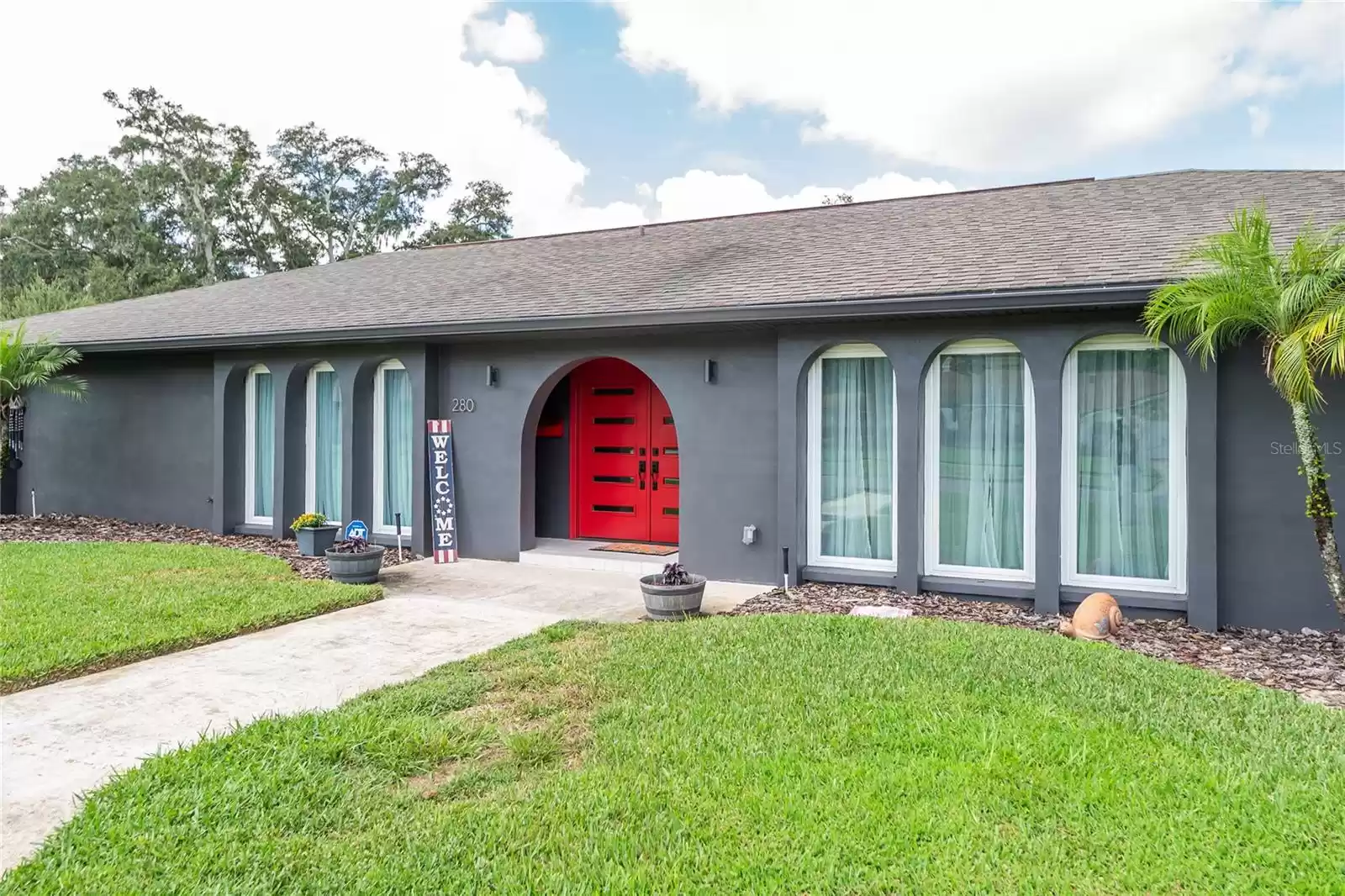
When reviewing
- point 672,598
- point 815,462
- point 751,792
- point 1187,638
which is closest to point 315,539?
point 672,598

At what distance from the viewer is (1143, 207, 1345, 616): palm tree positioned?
499 cm

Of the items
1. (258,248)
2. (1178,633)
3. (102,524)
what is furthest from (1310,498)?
(258,248)

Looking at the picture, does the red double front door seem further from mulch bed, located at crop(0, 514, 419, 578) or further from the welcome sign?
mulch bed, located at crop(0, 514, 419, 578)

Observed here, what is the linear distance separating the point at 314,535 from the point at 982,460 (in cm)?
675

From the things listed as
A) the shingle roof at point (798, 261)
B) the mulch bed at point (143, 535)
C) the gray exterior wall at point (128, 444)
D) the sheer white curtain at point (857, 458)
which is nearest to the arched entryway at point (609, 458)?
the shingle roof at point (798, 261)

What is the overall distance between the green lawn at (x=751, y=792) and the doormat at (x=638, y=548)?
13.9ft

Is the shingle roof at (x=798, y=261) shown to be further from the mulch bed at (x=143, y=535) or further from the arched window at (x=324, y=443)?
the mulch bed at (x=143, y=535)

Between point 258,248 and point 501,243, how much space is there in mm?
25338

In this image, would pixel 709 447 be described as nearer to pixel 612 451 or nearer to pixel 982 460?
pixel 612 451

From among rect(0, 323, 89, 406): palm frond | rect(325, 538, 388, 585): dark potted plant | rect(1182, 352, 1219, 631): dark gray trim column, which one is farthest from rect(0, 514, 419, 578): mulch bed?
rect(1182, 352, 1219, 631): dark gray trim column

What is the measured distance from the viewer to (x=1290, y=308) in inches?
199

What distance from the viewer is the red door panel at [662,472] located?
9375mm

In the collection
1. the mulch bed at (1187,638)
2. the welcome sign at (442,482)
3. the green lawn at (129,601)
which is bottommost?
the mulch bed at (1187,638)

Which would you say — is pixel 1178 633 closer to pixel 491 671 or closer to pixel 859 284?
pixel 859 284
